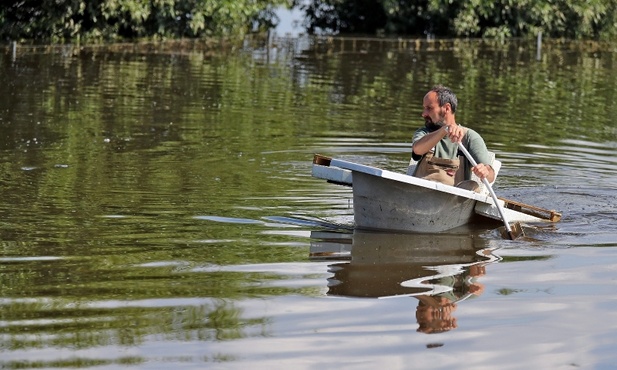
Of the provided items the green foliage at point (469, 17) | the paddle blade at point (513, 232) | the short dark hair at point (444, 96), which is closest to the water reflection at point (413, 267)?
the paddle blade at point (513, 232)

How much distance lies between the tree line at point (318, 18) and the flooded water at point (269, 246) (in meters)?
9.12

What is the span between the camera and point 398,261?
862 centimetres

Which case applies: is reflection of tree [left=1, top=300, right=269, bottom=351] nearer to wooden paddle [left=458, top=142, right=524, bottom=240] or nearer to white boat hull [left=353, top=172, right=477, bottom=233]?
white boat hull [left=353, top=172, right=477, bottom=233]

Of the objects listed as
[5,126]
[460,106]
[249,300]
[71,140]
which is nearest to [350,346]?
[249,300]

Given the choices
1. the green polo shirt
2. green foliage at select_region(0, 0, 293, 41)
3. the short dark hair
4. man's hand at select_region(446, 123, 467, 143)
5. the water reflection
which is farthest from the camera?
green foliage at select_region(0, 0, 293, 41)

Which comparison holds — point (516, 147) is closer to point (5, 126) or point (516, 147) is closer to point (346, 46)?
point (5, 126)

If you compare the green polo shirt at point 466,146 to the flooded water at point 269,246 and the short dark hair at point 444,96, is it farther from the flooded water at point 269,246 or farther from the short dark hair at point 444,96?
the flooded water at point 269,246

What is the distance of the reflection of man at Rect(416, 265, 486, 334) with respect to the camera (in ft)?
22.5

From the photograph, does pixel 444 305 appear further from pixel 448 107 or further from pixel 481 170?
pixel 448 107

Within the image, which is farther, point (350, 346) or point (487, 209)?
point (487, 209)

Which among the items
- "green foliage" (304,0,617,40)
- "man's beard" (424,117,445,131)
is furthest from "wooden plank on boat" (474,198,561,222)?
"green foliage" (304,0,617,40)

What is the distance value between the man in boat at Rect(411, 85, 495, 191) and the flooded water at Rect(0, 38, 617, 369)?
495mm

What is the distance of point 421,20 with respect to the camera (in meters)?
38.8

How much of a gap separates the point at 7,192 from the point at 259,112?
26.3 feet
